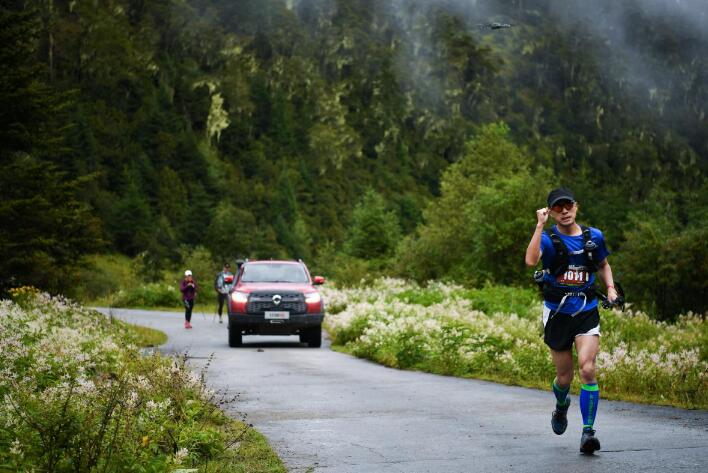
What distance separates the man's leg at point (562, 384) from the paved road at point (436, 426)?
0.60ft

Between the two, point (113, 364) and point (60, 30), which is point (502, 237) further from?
point (60, 30)

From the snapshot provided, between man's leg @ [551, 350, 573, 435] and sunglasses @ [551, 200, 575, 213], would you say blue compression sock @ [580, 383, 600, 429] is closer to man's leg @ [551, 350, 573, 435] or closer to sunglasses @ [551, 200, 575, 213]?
man's leg @ [551, 350, 573, 435]

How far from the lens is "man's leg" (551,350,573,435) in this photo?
25.3ft

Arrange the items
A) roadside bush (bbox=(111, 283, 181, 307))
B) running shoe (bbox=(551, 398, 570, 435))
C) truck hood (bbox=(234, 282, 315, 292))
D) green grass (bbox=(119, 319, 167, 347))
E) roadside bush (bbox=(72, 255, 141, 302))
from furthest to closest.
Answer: roadside bush (bbox=(72, 255, 141, 302)) → roadside bush (bbox=(111, 283, 181, 307)) → truck hood (bbox=(234, 282, 315, 292)) → green grass (bbox=(119, 319, 167, 347)) → running shoe (bbox=(551, 398, 570, 435))

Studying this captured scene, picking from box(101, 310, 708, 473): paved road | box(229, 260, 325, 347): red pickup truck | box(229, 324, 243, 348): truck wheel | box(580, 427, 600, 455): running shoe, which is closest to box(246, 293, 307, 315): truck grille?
box(229, 260, 325, 347): red pickup truck

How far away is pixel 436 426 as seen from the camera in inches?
353

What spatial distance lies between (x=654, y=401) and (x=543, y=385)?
7.04 ft

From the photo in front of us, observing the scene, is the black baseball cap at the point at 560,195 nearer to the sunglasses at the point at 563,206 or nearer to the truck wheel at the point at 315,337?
the sunglasses at the point at 563,206

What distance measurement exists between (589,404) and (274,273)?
16098 mm

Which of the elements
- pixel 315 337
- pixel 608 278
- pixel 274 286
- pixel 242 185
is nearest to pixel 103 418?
pixel 608 278

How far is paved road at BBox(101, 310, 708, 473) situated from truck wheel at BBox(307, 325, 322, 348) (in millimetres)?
6710

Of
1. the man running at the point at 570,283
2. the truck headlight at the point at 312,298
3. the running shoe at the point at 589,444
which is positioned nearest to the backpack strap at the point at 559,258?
the man running at the point at 570,283

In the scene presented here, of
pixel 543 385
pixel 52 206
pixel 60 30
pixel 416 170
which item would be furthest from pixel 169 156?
pixel 543 385

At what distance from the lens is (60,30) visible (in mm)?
166375
